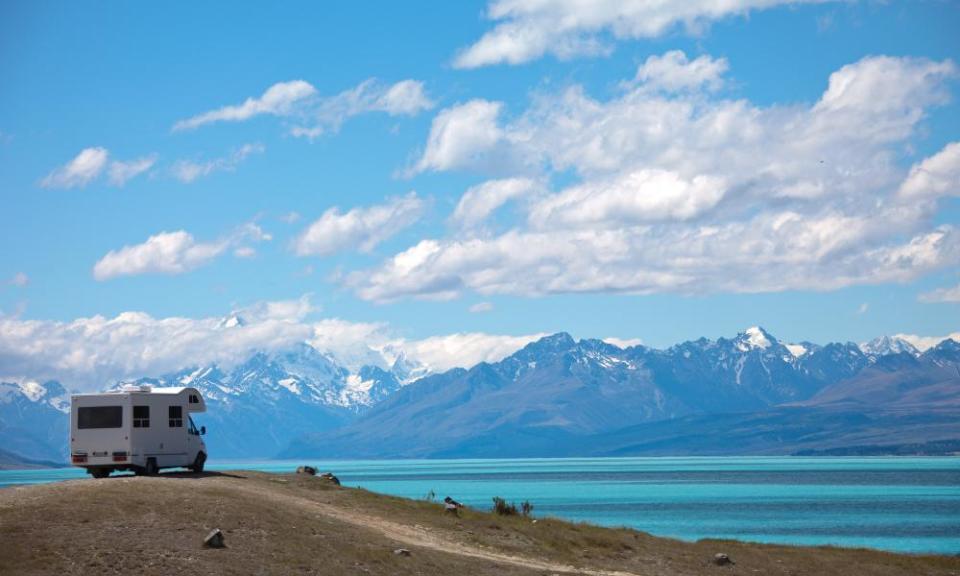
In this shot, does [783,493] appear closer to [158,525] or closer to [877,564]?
[877,564]

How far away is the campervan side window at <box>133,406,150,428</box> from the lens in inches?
2179

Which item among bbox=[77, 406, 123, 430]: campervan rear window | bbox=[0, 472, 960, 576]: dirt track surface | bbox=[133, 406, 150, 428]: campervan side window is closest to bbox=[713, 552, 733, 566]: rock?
bbox=[0, 472, 960, 576]: dirt track surface

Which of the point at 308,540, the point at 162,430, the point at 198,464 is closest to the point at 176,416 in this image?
the point at 162,430

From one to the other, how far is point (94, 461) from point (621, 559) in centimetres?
2469

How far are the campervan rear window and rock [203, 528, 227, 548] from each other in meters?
16.2

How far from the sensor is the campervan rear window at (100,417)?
55.0 m

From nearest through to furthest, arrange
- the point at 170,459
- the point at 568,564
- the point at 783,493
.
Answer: the point at 568,564 < the point at 170,459 < the point at 783,493

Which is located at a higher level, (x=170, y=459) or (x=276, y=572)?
(x=170, y=459)

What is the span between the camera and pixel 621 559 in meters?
51.7

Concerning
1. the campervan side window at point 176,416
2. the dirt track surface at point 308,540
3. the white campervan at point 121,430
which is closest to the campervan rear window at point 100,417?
the white campervan at point 121,430

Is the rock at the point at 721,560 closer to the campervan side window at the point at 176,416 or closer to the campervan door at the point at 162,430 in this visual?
the campervan door at the point at 162,430

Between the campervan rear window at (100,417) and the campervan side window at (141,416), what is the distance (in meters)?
0.66

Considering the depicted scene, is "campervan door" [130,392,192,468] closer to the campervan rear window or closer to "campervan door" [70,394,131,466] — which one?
"campervan door" [70,394,131,466]

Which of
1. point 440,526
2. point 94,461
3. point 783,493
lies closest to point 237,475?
point 94,461
